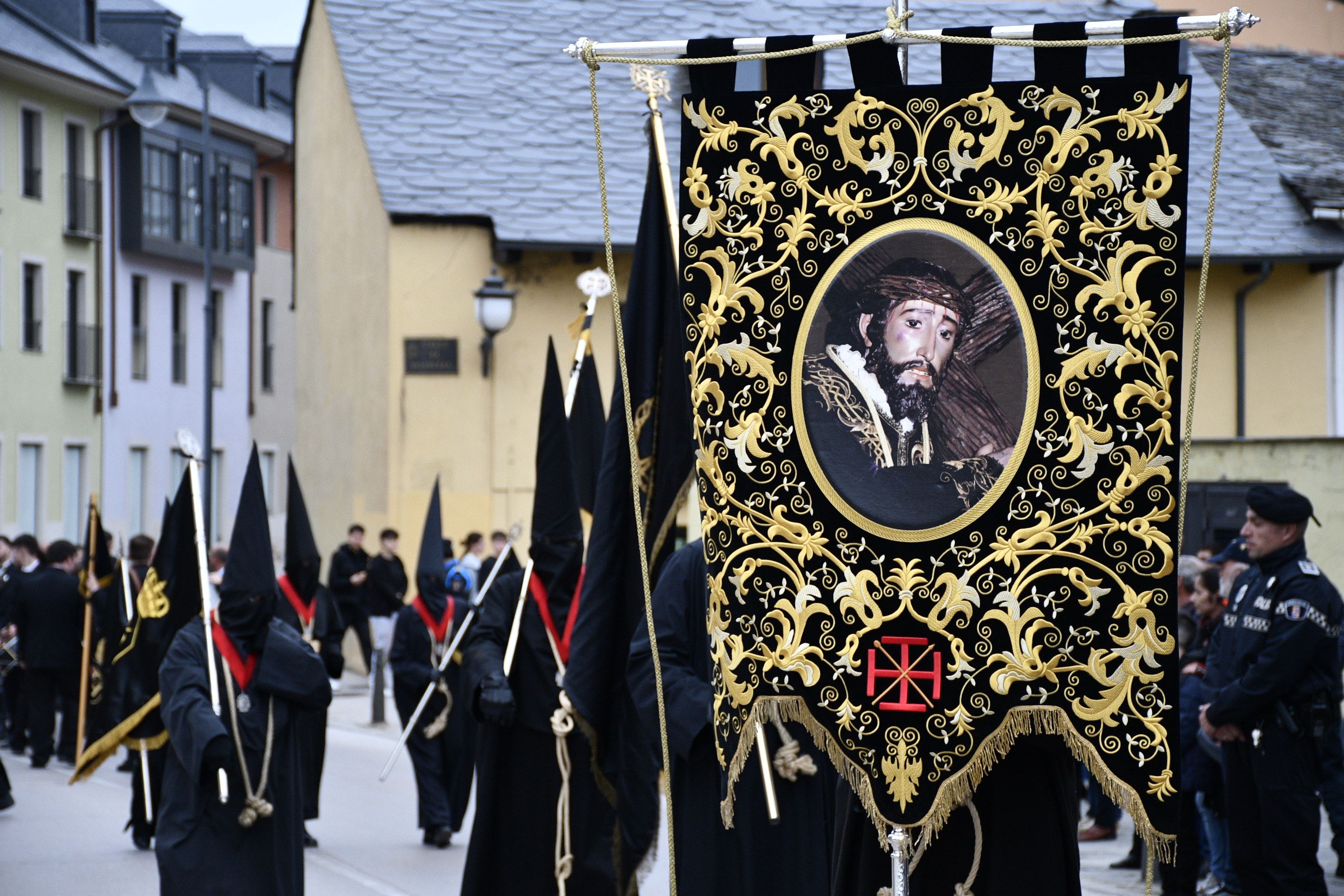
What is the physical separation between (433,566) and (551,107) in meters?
12.2

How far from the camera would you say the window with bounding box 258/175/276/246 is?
4497 cm

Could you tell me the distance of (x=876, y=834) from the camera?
14.9 ft

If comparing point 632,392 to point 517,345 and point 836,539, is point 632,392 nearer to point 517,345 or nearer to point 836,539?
point 836,539

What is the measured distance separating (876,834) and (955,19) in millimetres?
23258

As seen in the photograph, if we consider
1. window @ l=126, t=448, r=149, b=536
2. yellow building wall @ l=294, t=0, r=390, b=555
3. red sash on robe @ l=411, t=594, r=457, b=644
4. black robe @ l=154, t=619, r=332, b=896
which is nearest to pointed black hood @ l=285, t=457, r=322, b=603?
red sash on robe @ l=411, t=594, r=457, b=644

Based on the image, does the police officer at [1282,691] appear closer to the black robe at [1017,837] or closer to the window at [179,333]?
the black robe at [1017,837]

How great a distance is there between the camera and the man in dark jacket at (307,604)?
1188 cm

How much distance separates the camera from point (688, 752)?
634 cm

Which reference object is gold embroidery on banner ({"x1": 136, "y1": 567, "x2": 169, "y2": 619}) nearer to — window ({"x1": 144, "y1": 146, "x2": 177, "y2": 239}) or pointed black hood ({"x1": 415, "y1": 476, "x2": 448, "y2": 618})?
pointed black hood ({"x1": 415, "y1": 476, "x2": 448, "y2": 618})

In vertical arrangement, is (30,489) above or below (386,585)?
above

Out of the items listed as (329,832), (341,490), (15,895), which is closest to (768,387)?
(15,895)

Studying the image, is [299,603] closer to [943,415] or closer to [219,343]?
[943,415]

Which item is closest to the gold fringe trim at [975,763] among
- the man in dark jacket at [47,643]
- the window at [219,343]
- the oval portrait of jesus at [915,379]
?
the oval portrait of jesus at [915,379]

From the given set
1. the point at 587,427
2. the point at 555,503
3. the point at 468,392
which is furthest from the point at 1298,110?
the point at 555,503
